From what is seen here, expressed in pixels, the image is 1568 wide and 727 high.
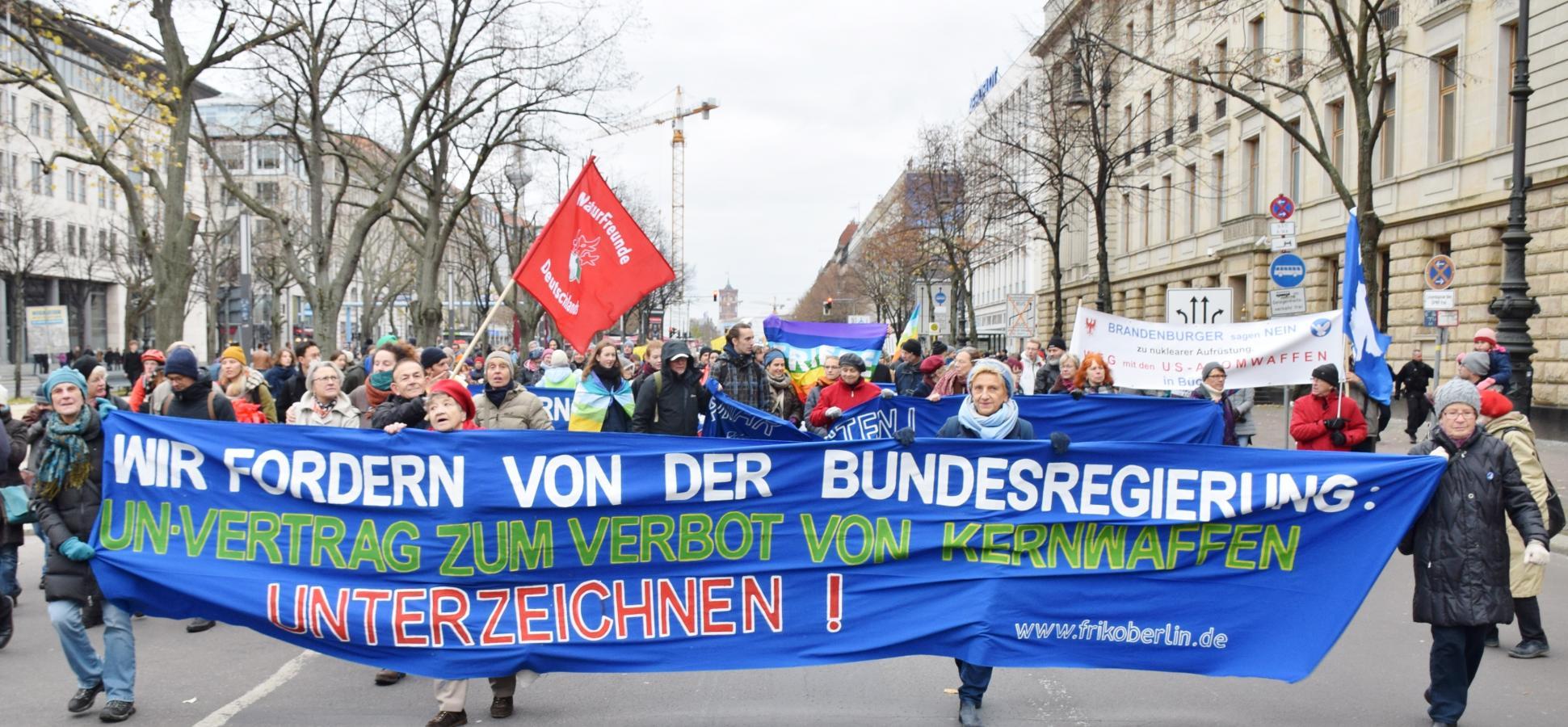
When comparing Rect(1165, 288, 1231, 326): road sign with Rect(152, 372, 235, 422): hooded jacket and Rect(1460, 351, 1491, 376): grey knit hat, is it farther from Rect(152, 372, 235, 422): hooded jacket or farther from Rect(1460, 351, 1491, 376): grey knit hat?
Rect(152, 372, 235, 422): hooded jacket

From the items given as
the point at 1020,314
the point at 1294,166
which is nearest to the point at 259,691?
the point at 1020,314

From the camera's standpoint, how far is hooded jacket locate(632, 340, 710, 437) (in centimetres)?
970

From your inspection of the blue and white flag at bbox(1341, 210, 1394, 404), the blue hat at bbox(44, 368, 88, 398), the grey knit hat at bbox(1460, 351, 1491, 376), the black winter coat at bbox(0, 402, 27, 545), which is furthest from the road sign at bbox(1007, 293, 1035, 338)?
the blue hat at bbox(44, 368, 88, 398)

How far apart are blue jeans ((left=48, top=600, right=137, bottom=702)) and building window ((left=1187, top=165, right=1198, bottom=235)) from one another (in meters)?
38.0

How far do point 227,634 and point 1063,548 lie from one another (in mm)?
5019

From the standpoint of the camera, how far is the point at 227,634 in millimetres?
7555

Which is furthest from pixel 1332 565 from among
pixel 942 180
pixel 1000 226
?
pixel 1000 226

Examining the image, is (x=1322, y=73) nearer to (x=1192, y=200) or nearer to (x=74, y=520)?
(x=74, y=520)

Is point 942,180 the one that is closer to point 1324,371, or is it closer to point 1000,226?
point 1000,226

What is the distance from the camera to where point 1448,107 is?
26.0 metres

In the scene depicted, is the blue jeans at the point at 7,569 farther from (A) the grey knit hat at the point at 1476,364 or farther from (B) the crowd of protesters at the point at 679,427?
(A) the grey knit hat at the point at 1476,364

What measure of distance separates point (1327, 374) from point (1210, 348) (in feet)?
14.1

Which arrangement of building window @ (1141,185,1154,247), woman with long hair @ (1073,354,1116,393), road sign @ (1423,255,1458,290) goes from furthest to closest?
1. building window @ (1141,185,1154,247)
2. road sign @ (1423,255,1458,290)
3. woman with long hair @ (1073,354,1116,393)

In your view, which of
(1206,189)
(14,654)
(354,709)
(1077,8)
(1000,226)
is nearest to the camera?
(354,709)
